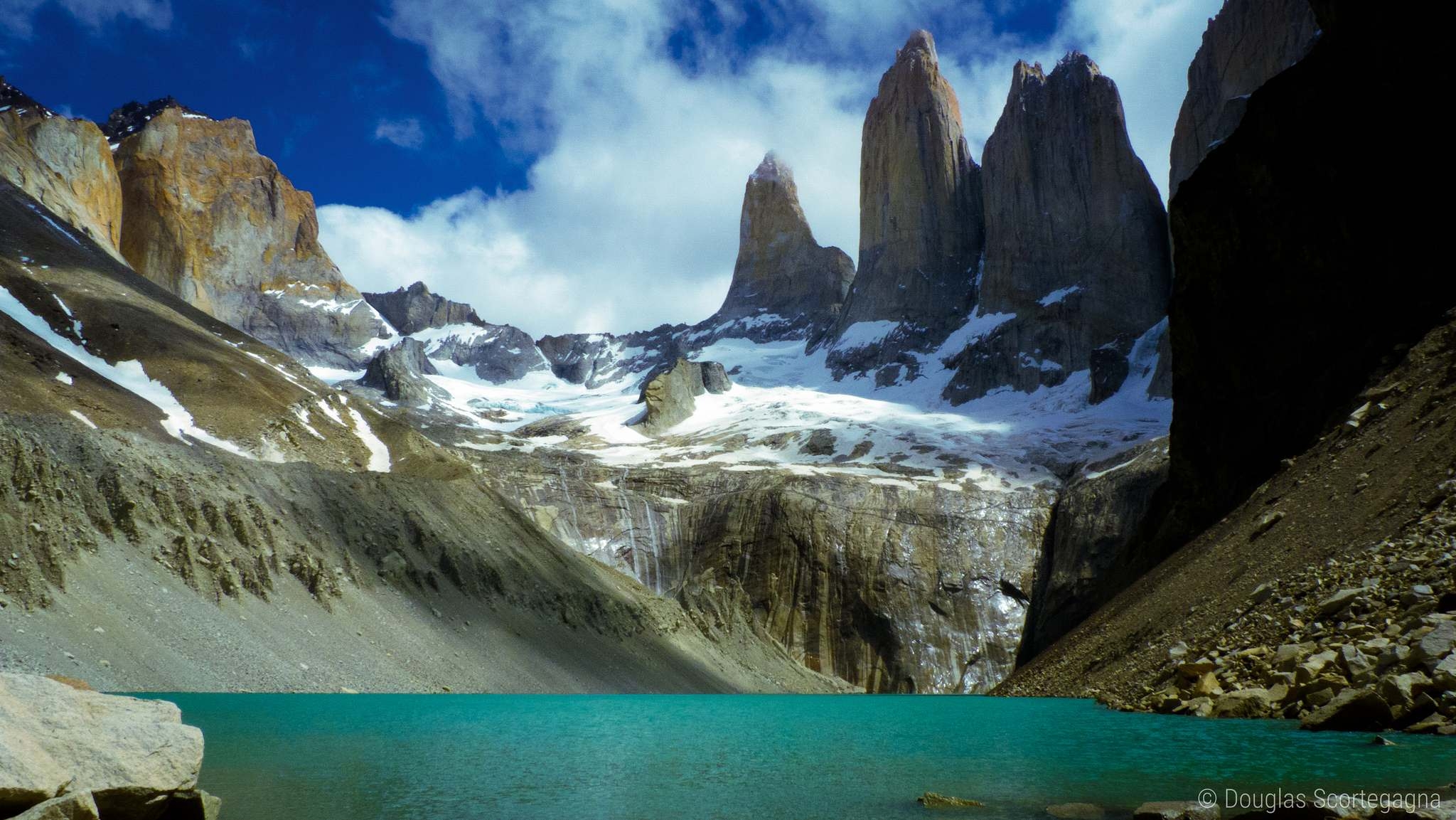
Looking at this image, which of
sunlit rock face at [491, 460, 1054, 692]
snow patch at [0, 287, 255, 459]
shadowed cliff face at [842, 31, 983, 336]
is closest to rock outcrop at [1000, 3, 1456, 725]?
sunlit rock face at [491, 460, 1054, 692]

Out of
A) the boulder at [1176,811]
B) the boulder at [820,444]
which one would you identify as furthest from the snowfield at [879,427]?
the boulder at [1176,811]

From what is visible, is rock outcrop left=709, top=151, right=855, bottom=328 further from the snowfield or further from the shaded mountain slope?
the shaded mountain slope

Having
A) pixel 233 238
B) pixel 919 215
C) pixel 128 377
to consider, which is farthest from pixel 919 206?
pixel 128 377

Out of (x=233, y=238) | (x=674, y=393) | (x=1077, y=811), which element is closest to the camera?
(x=1077, y=811)

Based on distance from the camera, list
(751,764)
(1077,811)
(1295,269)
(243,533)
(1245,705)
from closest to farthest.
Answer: (1077,811)
(751,764)
(1245,705)
(1295,269)
(243,533)

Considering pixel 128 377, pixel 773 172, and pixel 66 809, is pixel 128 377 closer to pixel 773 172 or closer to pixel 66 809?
pixel 66 809

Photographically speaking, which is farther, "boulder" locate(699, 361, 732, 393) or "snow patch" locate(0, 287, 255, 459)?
"boulder" locate(699, 361, 732, 393)
